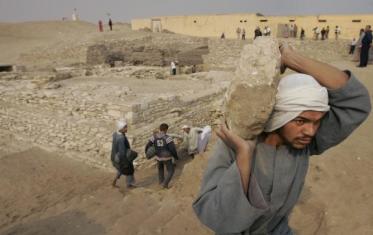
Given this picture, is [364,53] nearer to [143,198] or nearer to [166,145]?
[166,145]

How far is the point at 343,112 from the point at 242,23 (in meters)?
27.4

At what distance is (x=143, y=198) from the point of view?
586 cm

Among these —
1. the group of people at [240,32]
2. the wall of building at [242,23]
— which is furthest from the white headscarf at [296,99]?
the group of people at [240,32]

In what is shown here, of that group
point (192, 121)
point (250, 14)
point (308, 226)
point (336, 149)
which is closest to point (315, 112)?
point (308, 226)

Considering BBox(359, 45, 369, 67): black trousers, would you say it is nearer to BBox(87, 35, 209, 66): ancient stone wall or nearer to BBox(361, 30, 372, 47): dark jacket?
BBox(361, 30, 372, 47): dark jacket

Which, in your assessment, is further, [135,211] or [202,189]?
[135,211]

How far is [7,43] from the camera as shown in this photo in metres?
30.3

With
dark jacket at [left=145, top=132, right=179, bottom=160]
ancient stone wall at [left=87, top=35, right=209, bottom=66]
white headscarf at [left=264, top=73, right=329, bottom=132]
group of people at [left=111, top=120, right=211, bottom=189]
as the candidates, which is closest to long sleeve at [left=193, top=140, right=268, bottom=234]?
white headscarf at [left=264, top=73, right=329, bottom=132]

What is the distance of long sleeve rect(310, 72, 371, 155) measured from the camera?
142cm

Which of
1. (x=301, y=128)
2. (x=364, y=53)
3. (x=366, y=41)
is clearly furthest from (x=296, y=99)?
(x=364, y=53)

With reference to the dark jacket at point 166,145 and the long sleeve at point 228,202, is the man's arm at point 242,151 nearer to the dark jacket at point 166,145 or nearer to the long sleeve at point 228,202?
the long sleeve at point 228,202

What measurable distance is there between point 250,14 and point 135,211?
2451 centimetres

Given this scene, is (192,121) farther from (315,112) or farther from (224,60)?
(224,60)

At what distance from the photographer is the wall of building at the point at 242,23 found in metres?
23.5
